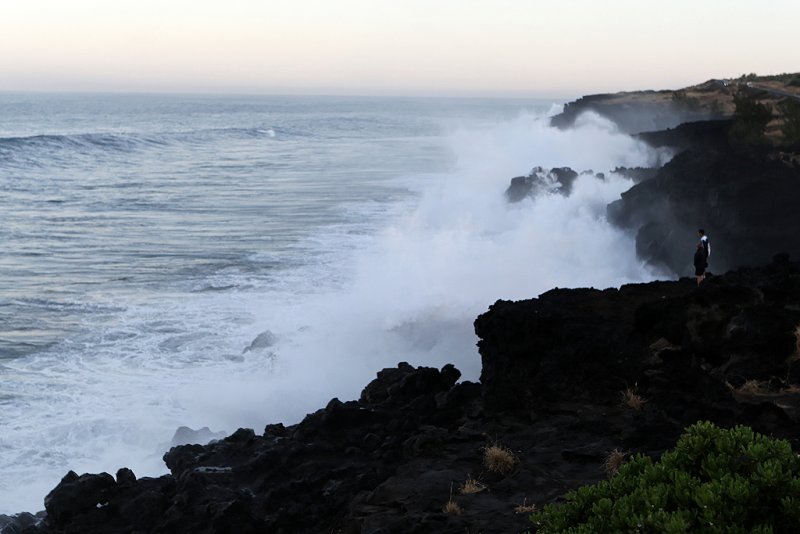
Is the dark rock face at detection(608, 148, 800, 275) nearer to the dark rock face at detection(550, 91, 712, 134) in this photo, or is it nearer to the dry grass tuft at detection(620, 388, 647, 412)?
the dry grass tuft at detection(620, 388, 647, 412)

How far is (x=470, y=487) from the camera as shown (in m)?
12.5

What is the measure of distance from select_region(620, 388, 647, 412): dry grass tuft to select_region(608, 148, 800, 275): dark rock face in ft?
46.5

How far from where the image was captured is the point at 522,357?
16625 millimetres

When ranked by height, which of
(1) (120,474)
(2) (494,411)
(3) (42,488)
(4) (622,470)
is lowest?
(3) (42,488)

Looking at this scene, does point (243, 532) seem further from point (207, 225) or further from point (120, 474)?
point (207, 225)

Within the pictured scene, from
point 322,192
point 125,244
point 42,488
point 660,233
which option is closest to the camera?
point 42,488

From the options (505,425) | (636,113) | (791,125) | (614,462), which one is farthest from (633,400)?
(636,113)

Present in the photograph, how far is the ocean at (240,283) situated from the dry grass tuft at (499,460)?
→ 865cm

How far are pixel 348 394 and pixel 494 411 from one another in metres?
8.26

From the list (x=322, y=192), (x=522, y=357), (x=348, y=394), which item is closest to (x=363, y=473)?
(x=522, y=357)

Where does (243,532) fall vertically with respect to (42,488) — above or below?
above

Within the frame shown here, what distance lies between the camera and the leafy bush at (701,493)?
6.80 meters

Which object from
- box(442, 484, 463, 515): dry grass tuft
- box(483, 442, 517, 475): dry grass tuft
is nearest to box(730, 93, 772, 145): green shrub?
box(483, 442, 517, 475): dry grass tuft

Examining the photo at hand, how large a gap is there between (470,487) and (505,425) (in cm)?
259
